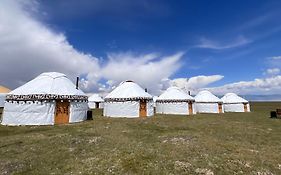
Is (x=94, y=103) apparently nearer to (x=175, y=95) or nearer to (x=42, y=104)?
(x=175, y=95)

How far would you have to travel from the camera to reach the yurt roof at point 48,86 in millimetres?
21700

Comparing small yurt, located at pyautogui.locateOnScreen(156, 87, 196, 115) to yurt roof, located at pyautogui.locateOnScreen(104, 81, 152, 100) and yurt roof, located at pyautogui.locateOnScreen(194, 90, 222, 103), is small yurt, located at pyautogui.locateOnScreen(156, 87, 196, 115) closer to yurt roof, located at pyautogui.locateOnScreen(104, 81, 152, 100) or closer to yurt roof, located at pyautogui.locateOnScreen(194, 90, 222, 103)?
yurt roof, located at pyautogui.locateOnScreen(104, 81, 152, 100)

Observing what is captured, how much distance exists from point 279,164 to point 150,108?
77.5ft

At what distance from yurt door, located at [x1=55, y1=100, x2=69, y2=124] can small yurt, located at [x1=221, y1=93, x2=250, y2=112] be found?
134 feet

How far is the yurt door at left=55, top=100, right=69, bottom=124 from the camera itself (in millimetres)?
21920

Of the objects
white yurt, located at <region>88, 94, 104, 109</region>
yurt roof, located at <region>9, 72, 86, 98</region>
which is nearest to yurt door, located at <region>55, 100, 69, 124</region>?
yurt roof, located at <region>9, 72, 86, 98</region>

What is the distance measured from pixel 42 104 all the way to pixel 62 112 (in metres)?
2.18

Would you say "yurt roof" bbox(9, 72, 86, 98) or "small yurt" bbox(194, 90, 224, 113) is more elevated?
"yurt roof" bbox(9, 72, 86, 98)

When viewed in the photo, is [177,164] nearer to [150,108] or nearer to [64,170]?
[64,170]

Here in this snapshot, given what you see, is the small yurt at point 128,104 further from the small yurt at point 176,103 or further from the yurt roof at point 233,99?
the yurt roof at point 233,99

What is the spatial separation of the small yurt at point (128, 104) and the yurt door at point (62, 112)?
29.5 ft

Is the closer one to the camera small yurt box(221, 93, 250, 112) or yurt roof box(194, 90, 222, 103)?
yurt roof box(194, 90, 222, 103)

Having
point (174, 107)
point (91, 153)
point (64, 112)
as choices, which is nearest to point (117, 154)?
point (91, 153)

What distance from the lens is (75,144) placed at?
493 inches
